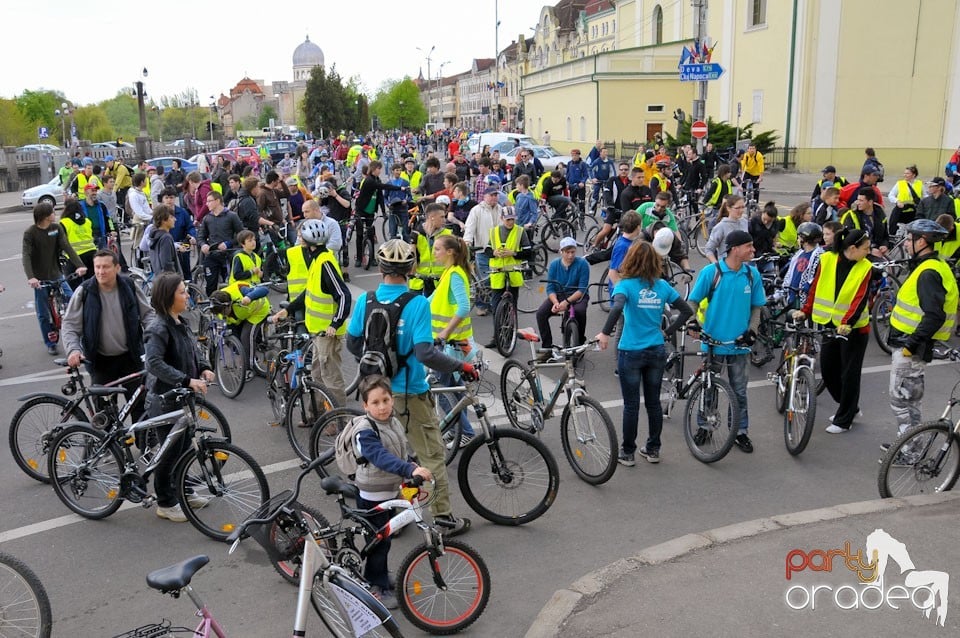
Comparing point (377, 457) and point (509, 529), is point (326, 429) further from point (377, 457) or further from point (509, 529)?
point (377, 457)

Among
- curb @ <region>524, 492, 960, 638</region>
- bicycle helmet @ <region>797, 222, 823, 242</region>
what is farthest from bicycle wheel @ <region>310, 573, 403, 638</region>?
bicycle helmet @ <region>797, 222, 823, 242</region>

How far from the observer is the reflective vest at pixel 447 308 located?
6984 millimetres

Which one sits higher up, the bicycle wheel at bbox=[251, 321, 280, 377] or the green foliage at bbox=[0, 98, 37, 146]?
the green foliage at bbox=[0, 98, 37, 146]

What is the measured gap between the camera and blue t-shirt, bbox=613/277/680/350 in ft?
21.4

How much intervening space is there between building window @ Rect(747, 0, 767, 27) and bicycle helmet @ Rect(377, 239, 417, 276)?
3692 centimetres

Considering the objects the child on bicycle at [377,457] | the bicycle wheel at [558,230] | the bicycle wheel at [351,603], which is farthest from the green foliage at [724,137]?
the bicycle wheel at [351,603]

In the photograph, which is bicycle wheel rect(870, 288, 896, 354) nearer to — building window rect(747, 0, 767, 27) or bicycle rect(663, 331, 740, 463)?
bicycle rect(663, 331, 740, 463)

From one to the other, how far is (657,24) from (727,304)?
55.6 meters

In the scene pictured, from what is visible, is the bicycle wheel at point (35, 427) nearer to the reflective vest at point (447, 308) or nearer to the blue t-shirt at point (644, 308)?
the reflective vest at point (447, 308)

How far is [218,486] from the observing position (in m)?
5.78

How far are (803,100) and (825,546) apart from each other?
33.1 m

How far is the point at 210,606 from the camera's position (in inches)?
195

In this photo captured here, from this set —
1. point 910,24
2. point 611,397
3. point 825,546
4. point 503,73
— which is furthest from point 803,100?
point 503,73

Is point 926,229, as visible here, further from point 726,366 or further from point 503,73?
point 503,73
